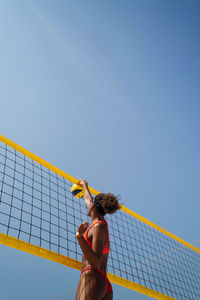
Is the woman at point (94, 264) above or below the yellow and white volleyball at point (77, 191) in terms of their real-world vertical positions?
below

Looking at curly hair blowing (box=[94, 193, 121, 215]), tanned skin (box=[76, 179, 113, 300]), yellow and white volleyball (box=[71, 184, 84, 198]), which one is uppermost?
yellow and white volleyball (box=[71, 184, 84, 198])

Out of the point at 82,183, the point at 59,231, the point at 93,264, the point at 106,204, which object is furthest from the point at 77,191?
the point at 93,264

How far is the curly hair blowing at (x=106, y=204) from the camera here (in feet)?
→ 6.64

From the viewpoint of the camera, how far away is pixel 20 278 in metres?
6.87

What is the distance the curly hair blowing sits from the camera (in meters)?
2.03

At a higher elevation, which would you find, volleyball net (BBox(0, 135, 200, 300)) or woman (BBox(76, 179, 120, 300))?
volleyball net (BBox(0, 135, 200, 300))

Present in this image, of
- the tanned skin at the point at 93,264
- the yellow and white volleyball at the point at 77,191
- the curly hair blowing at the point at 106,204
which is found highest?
the yellow and white volleyball at the point at 77,191

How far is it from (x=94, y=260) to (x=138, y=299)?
710 centimetres

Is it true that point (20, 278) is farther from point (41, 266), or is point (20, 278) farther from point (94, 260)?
point (94, 260)

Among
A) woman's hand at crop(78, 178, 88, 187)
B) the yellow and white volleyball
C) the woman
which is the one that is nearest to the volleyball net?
the yellow and white volleyball

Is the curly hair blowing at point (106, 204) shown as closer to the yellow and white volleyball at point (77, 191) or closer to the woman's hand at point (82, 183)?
the woman's hand at point (82, 183)

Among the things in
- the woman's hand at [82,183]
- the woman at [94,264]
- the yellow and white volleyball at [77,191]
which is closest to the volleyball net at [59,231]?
the yellow and white volleyball at [77,191]

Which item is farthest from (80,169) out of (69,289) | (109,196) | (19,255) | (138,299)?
(109,196)

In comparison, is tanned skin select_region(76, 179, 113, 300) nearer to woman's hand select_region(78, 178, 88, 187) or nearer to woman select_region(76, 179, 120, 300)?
woman select_region(76, 179, 120, 300)
